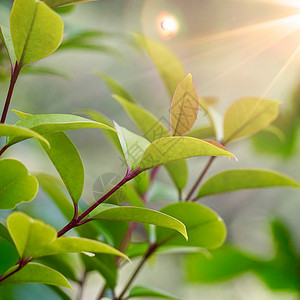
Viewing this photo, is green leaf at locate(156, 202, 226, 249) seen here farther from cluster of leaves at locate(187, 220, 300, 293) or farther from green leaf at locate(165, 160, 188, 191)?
cluster of leaves at locate(187, 220, 300, 293)

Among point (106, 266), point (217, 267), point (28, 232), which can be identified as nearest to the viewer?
point (28, 232)

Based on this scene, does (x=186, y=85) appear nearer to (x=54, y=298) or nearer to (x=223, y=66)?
(x=54, y=298)

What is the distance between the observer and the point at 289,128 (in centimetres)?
129

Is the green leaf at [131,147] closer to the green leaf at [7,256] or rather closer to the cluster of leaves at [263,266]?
the green leaf at [7,256]

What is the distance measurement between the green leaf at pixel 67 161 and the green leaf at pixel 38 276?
0.23 feet

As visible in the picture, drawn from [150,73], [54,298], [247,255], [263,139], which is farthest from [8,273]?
[150,73]

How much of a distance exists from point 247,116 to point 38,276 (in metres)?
0.32

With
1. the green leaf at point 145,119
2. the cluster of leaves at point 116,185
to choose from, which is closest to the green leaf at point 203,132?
the cluster of leaves at point 116,185

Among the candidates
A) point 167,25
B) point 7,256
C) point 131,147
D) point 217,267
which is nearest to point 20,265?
point 131,147

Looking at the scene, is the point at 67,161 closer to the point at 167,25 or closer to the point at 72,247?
the point at 72,247

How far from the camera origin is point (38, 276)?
31 cm

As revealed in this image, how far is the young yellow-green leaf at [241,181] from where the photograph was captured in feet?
1.55

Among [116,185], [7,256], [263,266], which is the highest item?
[116,185]

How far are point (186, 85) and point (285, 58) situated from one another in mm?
1289
